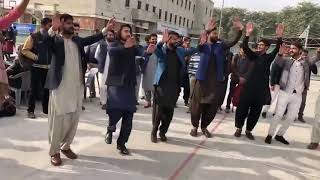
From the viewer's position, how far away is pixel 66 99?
5109 mm

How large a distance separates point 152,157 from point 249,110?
94.8 inches

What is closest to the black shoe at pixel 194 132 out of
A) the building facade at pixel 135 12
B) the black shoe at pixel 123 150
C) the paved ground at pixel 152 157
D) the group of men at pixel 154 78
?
the group of men at pixel 154 78

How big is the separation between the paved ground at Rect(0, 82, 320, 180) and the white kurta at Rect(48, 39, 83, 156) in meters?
0.38

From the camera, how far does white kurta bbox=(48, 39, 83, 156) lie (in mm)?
5086

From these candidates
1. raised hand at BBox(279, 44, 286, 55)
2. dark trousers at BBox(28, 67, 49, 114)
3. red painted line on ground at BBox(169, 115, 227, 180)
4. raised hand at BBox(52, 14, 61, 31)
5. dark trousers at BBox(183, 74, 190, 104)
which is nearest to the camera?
raised hand at BBox(52, 14, 61, 31)

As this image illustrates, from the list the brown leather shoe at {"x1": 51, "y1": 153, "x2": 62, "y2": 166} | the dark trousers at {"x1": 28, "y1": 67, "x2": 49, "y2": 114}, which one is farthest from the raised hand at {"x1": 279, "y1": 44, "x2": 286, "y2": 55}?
the brown leather shoe at {"x1": 51, "y1": 153, "x2": 62, "y2": 166}

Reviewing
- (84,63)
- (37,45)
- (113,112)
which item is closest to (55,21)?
(84,63)

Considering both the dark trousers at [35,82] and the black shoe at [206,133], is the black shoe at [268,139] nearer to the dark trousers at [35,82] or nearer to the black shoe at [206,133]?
the black shoe at [206,133]

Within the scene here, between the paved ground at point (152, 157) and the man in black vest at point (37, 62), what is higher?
the man in black vest at point (37, 62)

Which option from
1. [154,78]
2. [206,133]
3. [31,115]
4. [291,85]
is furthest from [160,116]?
[31,115]

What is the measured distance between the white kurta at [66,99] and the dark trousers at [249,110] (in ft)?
10.3

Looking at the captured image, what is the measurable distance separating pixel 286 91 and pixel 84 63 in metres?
3.55

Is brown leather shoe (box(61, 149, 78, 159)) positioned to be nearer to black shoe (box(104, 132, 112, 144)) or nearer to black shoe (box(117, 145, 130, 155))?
black shoe (box(117, 145, 130, 155))

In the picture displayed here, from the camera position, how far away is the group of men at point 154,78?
16.8 feet
